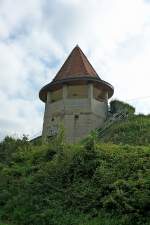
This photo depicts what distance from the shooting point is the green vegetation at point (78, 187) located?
39.0ft

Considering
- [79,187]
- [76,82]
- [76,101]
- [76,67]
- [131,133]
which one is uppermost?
[76,67]

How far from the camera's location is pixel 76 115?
35.6 meters

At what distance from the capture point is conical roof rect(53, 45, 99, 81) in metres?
37.5

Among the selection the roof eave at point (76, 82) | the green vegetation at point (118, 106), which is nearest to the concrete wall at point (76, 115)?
the roof eave at point (76, 82)

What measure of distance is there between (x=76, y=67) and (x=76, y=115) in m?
5.14

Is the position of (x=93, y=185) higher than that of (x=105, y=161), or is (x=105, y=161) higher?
(x=105, y=161)

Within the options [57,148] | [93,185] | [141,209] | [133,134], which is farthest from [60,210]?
[133,134]

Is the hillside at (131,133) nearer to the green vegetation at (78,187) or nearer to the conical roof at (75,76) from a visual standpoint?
the conical roof at (75,76)

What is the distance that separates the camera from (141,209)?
11.4 meters

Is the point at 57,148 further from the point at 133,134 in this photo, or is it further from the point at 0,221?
the point at 133,134

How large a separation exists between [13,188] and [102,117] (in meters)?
21.4

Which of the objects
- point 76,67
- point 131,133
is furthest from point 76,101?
point 131,133

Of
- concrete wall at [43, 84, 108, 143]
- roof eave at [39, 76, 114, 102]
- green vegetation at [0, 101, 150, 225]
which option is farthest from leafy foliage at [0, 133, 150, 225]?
roof eave at [39, 76, 114, 102]

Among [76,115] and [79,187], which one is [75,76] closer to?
[76,115]
